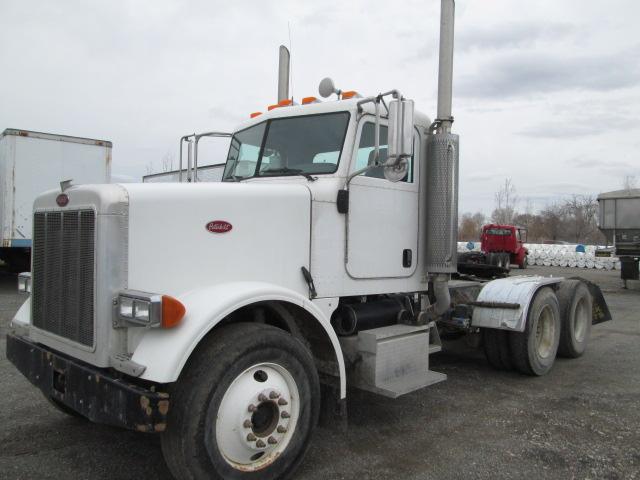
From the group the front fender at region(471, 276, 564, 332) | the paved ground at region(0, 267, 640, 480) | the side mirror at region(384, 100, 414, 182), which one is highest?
the side mirror at region(384, 100, 414, 182)

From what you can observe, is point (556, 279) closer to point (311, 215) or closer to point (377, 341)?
point (377, 341)

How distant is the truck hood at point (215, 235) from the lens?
10.3ft

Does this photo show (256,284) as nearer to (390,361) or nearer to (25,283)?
(390,361)

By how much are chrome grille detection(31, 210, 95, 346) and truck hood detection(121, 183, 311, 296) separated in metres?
0.31

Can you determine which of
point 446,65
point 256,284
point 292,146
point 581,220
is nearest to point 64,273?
point 256,284

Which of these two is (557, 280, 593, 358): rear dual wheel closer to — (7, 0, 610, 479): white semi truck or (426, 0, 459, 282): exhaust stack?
(7, 0, 610, 479): white semi truck

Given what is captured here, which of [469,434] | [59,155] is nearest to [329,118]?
[469,434]

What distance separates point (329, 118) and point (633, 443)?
352 centimetres

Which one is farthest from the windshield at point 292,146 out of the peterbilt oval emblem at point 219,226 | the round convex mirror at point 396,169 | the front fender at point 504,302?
the front fender at point 504,302

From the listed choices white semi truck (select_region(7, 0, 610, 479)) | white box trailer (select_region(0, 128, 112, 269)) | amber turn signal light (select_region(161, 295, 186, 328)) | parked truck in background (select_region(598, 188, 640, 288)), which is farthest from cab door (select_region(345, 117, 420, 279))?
parked truck in background (select_region(598, 188, 640, 288))

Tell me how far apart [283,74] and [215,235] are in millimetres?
3360

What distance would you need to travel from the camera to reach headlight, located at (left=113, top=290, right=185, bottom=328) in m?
2.83

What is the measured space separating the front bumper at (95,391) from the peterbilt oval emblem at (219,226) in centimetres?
103

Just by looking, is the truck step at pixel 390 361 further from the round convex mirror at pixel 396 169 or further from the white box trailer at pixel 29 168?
the white box trailer at pixel 29 168
